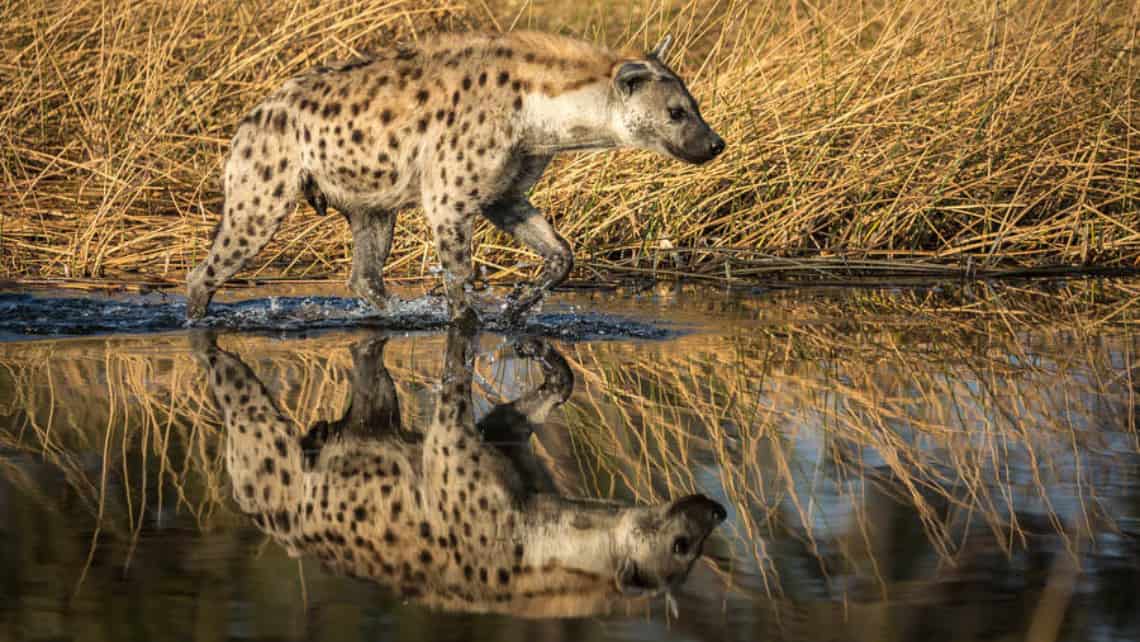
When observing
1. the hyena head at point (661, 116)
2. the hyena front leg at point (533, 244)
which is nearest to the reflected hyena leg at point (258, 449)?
the hyena front leg at point (533, 244)

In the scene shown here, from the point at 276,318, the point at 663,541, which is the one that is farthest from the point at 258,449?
the point at 276,318

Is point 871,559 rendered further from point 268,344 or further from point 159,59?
point 159,59

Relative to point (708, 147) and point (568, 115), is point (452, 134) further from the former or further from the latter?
point (708, 147)

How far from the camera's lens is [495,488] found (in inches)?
157

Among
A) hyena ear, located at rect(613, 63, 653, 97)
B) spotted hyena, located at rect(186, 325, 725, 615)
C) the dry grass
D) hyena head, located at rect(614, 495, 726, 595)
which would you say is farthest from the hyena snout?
hyena head, located at rect(614, 495, 726, 595)

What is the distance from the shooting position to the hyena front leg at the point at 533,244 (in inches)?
267

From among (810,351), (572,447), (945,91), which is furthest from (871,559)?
(945,91)

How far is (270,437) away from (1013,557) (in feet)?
6.40

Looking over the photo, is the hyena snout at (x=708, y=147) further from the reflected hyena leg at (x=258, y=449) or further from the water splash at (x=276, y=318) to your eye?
the reflected hyena leg at (x=258, y=449)

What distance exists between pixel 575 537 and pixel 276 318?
3507mm

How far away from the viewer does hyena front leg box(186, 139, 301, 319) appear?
6.73 metres

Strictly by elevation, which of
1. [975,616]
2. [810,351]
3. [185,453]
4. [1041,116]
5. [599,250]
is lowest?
[975,616]

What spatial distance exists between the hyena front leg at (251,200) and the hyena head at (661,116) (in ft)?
4.11

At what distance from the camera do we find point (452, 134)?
6660 mm
